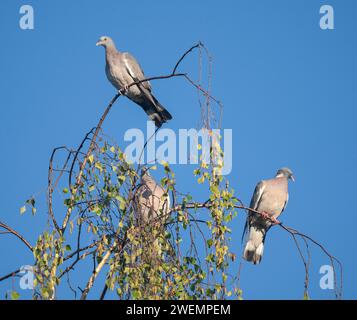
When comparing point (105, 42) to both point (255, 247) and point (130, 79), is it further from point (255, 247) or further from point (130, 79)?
point (255, 247)

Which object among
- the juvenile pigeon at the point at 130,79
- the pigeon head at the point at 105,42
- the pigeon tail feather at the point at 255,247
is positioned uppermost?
the pigeon head at the point at 105,42

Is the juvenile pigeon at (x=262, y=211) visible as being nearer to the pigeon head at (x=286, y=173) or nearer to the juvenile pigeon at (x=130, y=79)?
the pigeon head at (x=286, y=173)

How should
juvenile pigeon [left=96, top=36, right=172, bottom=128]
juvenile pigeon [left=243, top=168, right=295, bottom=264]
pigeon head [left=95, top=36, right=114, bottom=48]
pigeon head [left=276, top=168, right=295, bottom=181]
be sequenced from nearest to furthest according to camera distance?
juvenile pigeon [left=96, top=36, right=172, bottom=128] → juvenile pigeon [left=243, top=168, right=295, bottom=264] → pigeon head [left=276, top=168, right=295, bottom=181] → pigeon head [left=95, top=36, right=114, bottom=48]

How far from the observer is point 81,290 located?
455cm

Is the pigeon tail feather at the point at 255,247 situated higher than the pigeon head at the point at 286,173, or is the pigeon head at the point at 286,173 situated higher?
the pigeon head at the point at 286,173

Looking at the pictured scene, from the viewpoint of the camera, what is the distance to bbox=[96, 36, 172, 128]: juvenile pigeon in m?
8.33

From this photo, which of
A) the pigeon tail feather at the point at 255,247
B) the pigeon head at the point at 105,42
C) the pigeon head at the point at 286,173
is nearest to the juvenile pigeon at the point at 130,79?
the pigeon head at the point at 105,42

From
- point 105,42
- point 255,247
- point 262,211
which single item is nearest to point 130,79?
point 105,42

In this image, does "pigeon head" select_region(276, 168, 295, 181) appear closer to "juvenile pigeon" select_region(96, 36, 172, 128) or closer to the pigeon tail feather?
the pigeon tail feather

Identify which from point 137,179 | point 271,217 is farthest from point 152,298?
point 271,217

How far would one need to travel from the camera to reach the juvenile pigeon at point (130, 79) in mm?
8328

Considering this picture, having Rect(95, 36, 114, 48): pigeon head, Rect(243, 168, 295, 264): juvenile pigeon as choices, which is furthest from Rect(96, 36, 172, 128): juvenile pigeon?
Rect(243, 168, 295, 264): juvenile pigeon
